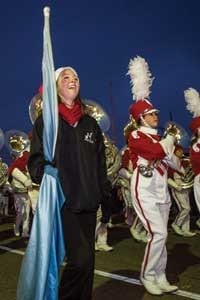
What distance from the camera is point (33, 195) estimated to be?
873cm

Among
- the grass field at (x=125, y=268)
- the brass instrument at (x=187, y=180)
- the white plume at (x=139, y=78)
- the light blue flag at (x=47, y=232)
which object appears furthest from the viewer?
the brass instrument at (x=187, y=180)

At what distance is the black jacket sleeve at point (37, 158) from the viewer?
373 centimetres

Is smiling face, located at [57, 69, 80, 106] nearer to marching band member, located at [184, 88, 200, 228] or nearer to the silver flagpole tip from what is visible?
the silver flagpole tip

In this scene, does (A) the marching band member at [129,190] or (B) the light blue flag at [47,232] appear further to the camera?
(A) the marching band member at [129,190]

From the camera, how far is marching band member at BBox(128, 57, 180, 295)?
17.6ft

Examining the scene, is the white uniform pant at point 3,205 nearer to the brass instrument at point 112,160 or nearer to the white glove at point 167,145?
the brass instrument at point 112,160

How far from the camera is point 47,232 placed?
349cm

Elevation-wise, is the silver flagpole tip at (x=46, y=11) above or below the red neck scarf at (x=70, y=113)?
above

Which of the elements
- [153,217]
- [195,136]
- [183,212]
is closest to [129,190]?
[183,212]

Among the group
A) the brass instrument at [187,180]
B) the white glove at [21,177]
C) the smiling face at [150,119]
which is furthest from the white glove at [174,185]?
the smiling face at [150,119]

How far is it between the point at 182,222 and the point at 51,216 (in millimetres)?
7089

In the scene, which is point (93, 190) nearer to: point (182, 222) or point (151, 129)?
point (151, 129)

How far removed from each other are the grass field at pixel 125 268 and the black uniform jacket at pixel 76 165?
5.93ft

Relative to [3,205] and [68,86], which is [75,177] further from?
[3,205]
